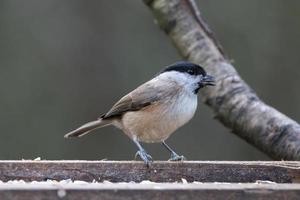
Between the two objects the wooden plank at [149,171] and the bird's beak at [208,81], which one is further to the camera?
the bird's beak at [208,81]

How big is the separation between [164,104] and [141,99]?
0.14m

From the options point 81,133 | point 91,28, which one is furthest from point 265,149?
point 91,28

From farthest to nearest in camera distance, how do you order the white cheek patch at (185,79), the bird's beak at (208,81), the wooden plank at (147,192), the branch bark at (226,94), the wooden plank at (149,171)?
the white cheek patch at (185,79) < the bird's beak at (208,81) < the branch bark at (226,94) < the wooden plank at (149,171) < the wooden plank at (147,192)

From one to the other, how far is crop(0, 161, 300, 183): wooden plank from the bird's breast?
835 millimetres

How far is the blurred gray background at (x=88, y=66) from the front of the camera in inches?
308

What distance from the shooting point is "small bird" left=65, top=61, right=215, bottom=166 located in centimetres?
401

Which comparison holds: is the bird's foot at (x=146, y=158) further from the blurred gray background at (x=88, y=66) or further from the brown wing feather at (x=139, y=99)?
the blurred gray background at (x=88, y=66)

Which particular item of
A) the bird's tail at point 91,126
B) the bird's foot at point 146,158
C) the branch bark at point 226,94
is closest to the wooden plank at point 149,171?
the bird's foot at point 146,158

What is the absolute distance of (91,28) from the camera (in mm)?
8125

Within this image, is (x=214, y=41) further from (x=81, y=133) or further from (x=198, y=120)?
(x=198, y=120)

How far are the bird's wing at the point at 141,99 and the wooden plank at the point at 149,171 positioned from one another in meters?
0.93

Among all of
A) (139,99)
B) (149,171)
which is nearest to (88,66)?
(139,99)

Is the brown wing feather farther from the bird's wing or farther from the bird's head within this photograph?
the bird's head

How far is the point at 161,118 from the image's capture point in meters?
4.00
